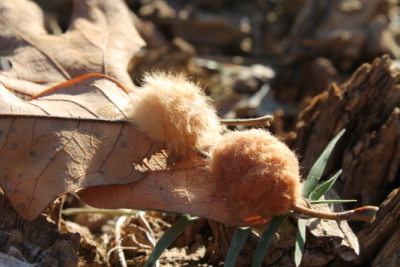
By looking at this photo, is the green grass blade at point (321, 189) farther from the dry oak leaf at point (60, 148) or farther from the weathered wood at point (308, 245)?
the dry oak leaf at point (60, 148)

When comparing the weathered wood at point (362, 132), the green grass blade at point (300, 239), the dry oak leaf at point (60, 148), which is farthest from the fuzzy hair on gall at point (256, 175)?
the weathered wood at point (362, 132)

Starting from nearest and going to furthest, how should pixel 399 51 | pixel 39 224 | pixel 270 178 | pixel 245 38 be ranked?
1. pixel 270 178
2. pixel 39 224
3. pixel 399 51
4. pixel 245 38

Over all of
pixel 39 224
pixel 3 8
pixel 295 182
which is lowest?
pixel 39 224

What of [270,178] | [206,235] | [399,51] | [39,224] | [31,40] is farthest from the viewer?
[399,51]

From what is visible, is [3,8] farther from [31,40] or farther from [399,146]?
[399,146]

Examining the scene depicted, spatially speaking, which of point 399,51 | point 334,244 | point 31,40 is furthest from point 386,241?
point 399,51

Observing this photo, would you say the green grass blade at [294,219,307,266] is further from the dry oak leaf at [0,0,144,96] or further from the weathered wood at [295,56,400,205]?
the dry oak leaf at [0,0,144,96]
